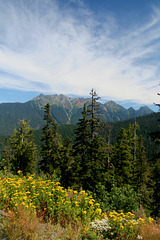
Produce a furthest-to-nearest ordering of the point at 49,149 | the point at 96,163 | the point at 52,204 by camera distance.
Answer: the point at 49,149, the point at 96,163, the point at 52,204

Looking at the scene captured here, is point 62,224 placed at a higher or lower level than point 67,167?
higher

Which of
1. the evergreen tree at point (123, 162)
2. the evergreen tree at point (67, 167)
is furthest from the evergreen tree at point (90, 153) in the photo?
the evergreen tree at point (123, 162)

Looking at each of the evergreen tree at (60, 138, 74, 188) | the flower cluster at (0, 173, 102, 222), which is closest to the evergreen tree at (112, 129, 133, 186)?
the evergreen tree at (60, 138, 74, 188)

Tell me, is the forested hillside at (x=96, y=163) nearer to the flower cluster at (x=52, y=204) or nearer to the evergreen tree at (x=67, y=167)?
the evergreen tree at (x=67, y=167)

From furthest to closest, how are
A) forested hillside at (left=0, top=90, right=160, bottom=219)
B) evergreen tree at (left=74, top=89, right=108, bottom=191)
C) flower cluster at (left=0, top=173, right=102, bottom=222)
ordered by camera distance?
evergreen tree at (left=74, top=89, right=108, bottom=191) → forested hillside at (left=0, top=90, right=160, bottom=219) → flower cluster at (left=0, top=173, right=102, bottom=222)

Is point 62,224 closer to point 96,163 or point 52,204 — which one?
point 52,204

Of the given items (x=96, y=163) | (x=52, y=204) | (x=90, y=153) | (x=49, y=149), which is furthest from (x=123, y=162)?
(x=52, y=204)

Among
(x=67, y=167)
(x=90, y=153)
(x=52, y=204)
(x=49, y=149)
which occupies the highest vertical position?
(x=52, y=204)

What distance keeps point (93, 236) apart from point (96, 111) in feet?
51.5

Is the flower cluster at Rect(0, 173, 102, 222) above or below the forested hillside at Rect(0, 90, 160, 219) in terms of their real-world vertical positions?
above

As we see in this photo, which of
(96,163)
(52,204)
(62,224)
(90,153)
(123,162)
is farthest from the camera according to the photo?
(123,162)

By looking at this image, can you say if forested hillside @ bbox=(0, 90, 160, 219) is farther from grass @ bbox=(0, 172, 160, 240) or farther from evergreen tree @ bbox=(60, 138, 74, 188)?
grass @ bbox=(0, 172, 160, 240)

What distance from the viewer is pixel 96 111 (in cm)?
1841

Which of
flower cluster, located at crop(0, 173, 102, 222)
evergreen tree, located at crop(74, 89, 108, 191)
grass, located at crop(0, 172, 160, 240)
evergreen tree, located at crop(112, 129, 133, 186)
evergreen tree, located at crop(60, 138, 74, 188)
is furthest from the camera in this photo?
evergreen tree, located at crop(112, 129, 133, 186)
